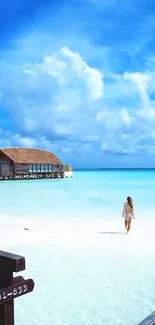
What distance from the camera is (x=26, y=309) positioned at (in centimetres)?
573

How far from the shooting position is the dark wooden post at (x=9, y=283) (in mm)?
2664

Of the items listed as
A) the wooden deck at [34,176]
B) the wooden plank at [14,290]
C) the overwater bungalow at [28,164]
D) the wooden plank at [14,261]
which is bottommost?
the wooden plank at [14,290]

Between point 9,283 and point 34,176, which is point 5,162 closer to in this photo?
point 34,176

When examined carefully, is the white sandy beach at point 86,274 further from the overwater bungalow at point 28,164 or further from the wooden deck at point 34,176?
the wooden deck at point 34,176

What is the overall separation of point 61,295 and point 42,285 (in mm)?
576

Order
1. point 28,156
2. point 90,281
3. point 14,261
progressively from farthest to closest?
point 28,156, point 90,281, point 14,261

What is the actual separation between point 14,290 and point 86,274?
15.8 ft

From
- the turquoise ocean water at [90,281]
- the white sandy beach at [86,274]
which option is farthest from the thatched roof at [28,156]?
the turquoise ocean water at [90,281]

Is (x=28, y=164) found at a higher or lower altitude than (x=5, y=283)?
higher

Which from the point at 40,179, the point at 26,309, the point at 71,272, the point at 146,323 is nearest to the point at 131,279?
the point at 71,272

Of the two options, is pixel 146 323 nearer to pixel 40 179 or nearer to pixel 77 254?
pixel 77 254

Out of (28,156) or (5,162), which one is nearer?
(5,162)

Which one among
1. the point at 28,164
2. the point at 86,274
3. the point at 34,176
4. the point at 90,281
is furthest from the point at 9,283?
the point at 34,176

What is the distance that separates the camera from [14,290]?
271cm
